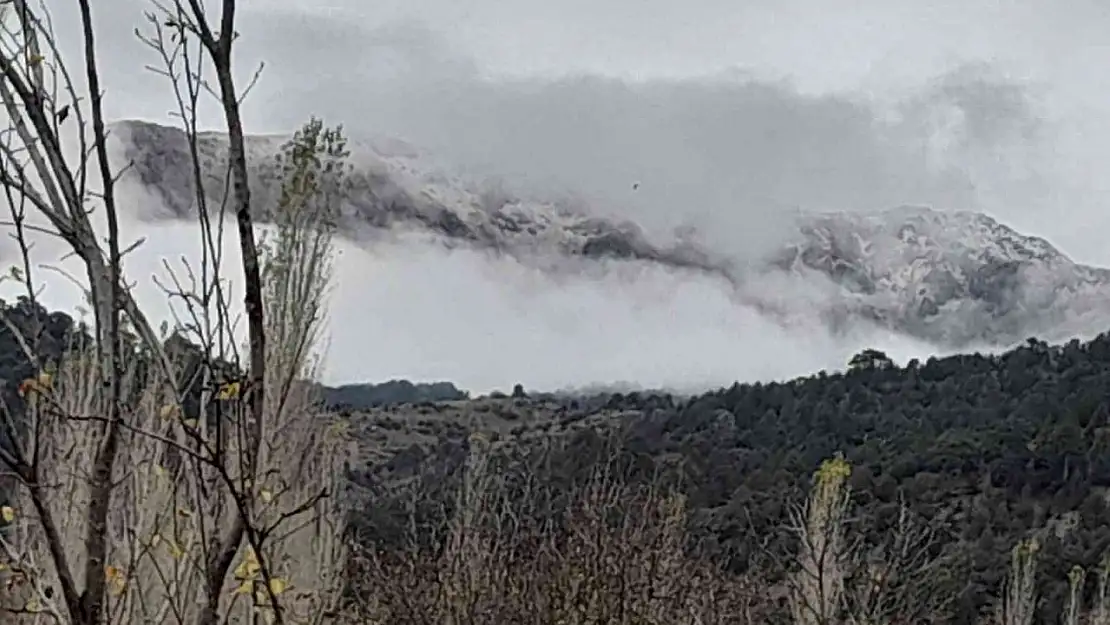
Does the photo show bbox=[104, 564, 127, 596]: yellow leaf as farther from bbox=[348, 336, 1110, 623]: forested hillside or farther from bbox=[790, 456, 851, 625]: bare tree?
bbox=[348, 336, 1110, 623]: forested hillside

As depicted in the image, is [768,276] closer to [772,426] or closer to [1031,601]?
[772,426]

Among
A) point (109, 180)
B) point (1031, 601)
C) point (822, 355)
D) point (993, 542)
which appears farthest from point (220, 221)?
point (822, 355)

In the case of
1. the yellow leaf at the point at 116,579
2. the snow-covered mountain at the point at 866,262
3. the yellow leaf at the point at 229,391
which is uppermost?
the snow-covered mountain at the point at 866,262

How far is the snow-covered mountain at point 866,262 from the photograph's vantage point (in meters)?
125

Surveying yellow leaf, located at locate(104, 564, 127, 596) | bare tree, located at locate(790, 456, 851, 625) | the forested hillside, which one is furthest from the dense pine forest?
yellow leaf, located at locate(104, 564, 127, 596)

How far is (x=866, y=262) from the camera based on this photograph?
15462cm

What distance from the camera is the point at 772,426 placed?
43938 mm

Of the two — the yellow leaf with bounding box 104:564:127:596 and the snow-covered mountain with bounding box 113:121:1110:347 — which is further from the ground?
the snow-covered mountain with bounding box 113:121:1110:347

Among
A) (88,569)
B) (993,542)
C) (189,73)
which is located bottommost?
(993,542)

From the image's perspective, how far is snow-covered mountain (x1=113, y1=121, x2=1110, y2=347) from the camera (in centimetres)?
12506

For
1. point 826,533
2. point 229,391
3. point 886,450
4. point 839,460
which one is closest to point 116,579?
point 229,391

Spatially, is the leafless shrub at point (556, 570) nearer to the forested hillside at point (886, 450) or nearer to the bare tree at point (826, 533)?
the bare tree at point (826, 533)

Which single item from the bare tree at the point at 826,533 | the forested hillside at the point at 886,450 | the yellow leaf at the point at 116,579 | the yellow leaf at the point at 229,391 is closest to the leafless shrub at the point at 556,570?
the bare tree at the point at 826,533

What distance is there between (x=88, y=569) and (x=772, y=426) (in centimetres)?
4305
